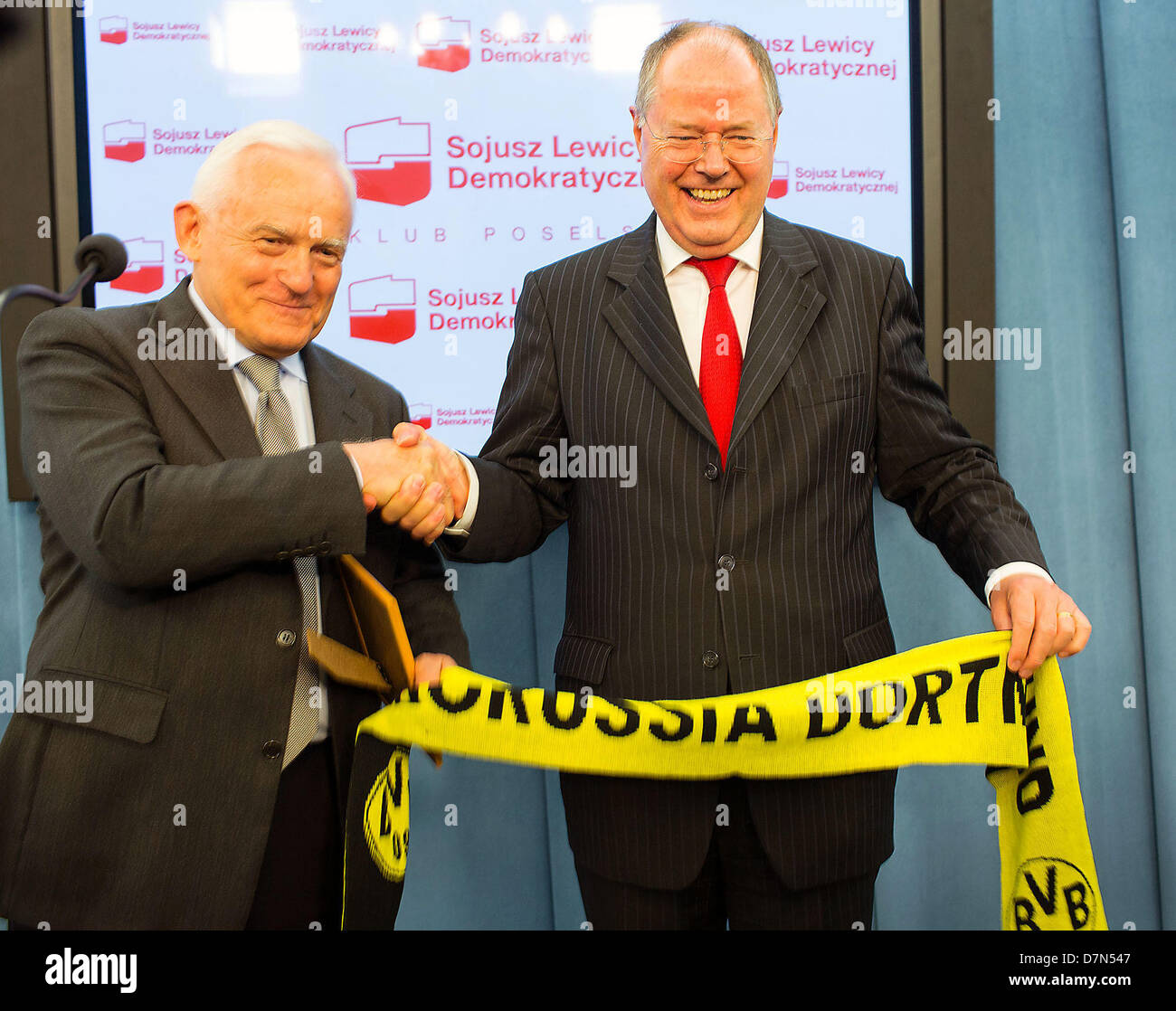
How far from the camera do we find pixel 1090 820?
7.68 ft

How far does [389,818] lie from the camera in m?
1.51

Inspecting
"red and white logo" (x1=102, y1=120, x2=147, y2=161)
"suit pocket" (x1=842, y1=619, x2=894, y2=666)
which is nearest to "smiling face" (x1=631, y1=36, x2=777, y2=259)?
"suit pocket" (x1=842, y1=619, x2=894, y2=666)

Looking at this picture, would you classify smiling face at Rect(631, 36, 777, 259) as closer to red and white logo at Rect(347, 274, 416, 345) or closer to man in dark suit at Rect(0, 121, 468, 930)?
man in dark suit at Rect(0, 121, 468, 930)

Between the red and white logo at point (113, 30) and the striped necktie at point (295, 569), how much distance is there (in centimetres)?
120

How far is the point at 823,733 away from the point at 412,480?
2.51 feet

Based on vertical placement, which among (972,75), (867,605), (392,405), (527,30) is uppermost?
(527,30)

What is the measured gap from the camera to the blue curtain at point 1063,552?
2.28 m

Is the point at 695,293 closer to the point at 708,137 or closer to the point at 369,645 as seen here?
the point at 708,137

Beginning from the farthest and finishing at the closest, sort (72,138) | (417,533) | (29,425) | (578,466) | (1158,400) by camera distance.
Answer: (1158,400) → (72,138) → (578,466) → (417,533) → (29,425)

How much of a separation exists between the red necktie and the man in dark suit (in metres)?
0.47

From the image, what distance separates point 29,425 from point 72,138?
1091 mm

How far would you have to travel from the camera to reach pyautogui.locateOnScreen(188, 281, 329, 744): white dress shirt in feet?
4.75

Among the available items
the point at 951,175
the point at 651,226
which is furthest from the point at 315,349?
the point at 951,175
